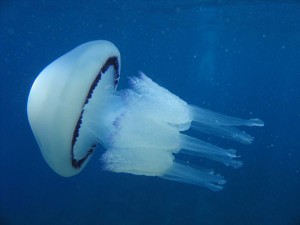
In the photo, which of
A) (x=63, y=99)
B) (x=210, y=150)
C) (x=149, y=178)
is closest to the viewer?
(x=63, y=99)

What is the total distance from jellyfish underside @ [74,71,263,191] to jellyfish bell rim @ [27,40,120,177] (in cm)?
24

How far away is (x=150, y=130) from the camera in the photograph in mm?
Answer: 3092

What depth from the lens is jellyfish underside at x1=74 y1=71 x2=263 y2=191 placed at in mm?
3064

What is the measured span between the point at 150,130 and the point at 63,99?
2.72ft

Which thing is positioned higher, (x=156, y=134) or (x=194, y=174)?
(x=156, y=134)

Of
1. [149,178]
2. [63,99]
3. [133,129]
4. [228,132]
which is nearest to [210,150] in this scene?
[228,132]

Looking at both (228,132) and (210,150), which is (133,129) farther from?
(228,132)

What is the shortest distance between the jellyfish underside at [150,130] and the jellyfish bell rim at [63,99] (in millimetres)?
239

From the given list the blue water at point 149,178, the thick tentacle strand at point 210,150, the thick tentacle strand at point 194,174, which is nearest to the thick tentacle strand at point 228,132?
the thick tentacle strand at point 210,150

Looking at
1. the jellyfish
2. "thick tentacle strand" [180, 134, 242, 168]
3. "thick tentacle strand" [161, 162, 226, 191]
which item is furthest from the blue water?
"thick tentacle strand" [180, 134, 242, 168]

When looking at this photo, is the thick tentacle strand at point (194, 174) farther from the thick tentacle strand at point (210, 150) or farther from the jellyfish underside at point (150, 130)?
the thick tentacle strand at point (210, 150)

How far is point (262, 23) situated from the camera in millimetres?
15875

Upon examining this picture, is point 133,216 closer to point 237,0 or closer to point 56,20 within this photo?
point 237,0

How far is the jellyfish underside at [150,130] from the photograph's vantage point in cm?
306
